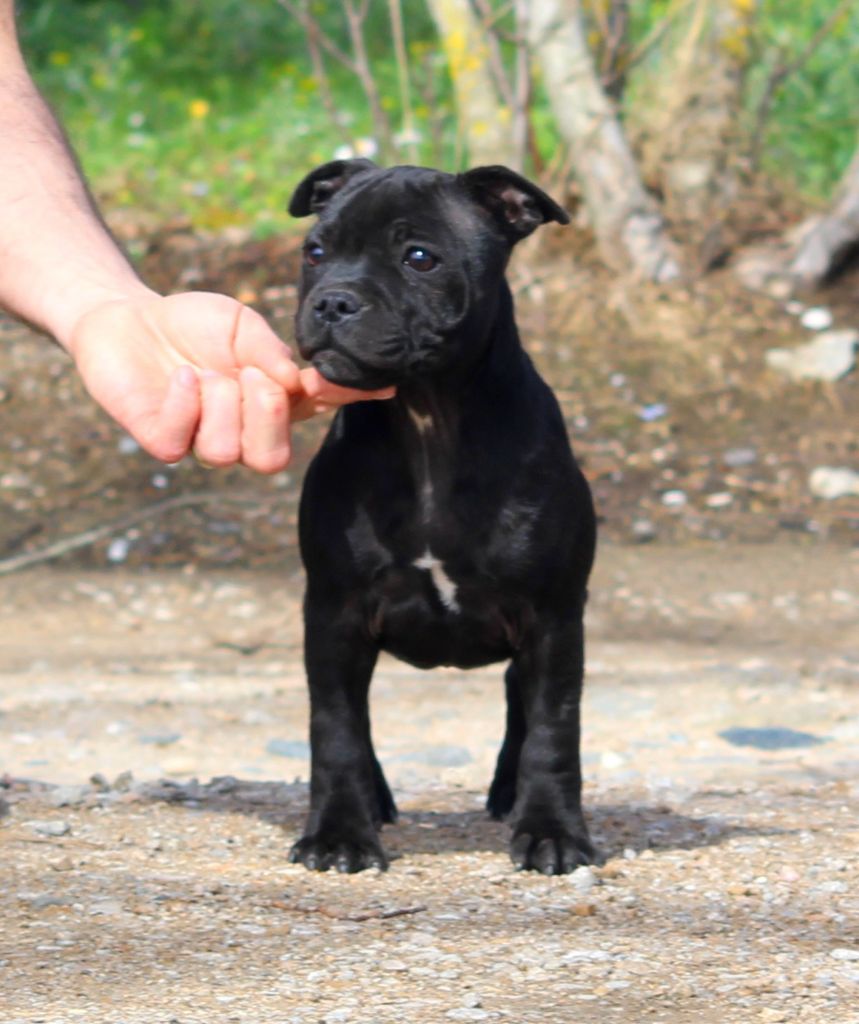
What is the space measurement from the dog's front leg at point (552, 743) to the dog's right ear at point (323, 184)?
1074mm

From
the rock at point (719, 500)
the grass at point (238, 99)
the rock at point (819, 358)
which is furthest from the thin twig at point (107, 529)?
the rock at point (819, 358)

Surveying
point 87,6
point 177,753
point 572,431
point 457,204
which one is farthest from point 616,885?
point 87,6

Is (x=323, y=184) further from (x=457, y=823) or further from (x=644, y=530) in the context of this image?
(x=644, y=530)

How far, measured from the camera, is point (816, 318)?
9.38m

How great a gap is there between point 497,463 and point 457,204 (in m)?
0.57

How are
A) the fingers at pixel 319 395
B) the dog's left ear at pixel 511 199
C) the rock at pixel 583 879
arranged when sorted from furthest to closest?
the dog's left ear at pixel 511 199 → the rock at pixel 583 879 → the fingers at pixel 319 395

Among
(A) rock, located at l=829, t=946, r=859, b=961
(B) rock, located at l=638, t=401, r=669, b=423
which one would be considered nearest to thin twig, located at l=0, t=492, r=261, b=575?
(B) rock, located at l=638, t=401, r=669, b=423

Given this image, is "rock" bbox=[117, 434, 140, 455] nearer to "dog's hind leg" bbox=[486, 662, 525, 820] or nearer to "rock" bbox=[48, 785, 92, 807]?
"rock" bbox=[48, 785, 92, 807]

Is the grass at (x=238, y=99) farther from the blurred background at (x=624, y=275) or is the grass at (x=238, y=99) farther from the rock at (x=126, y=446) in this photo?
the rock at (x=126, y=446)

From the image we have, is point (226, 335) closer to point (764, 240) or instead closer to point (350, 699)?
point (350, 699)

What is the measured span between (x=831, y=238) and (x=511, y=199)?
5.85 m

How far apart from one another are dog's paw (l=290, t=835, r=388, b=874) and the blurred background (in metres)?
4.26

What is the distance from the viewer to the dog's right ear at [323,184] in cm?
396

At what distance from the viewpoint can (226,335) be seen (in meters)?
3.26
